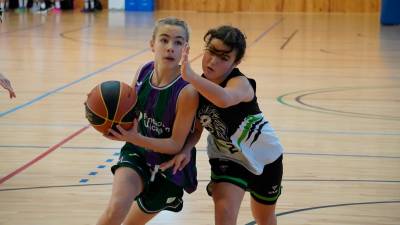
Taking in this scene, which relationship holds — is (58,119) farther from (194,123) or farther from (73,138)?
(194,123)

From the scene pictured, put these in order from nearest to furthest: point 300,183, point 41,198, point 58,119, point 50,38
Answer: point 41,198 → point 300,183 → point 58,119 → point 50,38

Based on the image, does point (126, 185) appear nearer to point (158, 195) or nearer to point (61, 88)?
point (158, 195)

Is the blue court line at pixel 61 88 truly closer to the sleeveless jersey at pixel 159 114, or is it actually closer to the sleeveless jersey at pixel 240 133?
the sleeveless jersey at pixel 159 114

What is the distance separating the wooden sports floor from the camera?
5293 mm

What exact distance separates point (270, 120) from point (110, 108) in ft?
15.6

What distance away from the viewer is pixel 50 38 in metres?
16.8

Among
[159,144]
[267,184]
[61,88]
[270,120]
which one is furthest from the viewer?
[61,88]

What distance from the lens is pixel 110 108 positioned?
3.64 metres

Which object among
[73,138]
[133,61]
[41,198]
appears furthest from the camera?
[133,61]

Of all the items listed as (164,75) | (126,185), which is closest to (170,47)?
(164,75)

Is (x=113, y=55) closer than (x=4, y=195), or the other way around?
(x=4, y=195)

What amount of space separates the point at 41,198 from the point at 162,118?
6.12 ft

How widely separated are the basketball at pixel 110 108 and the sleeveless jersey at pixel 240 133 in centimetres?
39

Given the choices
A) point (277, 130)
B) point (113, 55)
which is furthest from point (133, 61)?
point (277, 130)
